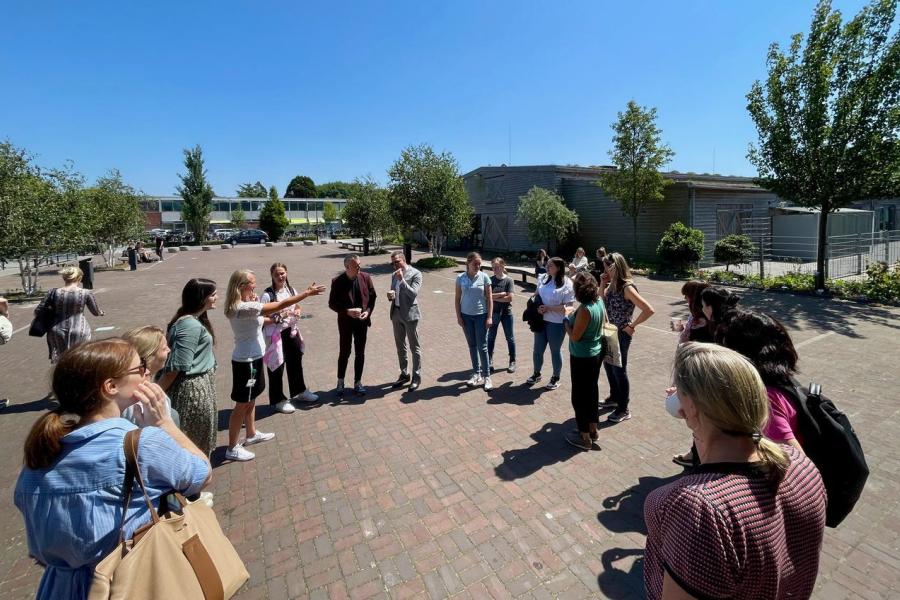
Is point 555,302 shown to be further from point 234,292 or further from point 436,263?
point 436,263

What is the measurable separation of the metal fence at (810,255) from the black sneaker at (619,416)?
1294cm

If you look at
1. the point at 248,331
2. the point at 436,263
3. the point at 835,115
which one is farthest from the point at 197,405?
the point at 436,263

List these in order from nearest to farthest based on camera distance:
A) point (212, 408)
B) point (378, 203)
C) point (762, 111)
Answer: point (212, 408) → point (762, 111) → point (378, 203)

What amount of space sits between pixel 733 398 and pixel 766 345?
1.04 m

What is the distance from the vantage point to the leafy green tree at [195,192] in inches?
1901

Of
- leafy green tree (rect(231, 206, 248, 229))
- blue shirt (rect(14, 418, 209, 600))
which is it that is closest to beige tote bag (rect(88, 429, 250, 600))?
blue shirt (rect(14, 418, 209, 600))

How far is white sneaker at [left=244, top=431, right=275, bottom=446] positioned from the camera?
4.87 metres

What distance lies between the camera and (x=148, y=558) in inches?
61.9

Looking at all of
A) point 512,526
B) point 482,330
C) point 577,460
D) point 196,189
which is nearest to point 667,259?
point 482,330

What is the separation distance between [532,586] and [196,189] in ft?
182

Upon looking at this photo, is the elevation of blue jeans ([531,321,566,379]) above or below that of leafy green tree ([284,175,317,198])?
below

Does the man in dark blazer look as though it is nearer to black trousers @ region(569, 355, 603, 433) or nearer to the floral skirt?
the floral skirt

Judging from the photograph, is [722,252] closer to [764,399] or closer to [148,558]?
[764,399]

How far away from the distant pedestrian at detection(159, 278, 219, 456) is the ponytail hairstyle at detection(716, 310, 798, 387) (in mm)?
3644
